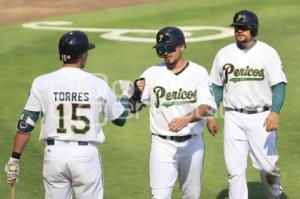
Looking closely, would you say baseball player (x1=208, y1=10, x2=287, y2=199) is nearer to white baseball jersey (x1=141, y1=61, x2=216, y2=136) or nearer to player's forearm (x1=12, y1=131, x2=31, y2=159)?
white baseball jersey (x1=141, y1=61, x2=216, y2=136)

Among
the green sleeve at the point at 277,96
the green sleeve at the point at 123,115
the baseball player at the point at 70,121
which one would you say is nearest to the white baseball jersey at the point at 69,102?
the baseball player at the point at 70,121

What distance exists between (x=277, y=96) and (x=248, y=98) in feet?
1.15

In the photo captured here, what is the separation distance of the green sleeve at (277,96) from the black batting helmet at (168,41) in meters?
1.46

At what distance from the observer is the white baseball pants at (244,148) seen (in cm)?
902

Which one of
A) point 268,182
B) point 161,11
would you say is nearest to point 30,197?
point 268,182

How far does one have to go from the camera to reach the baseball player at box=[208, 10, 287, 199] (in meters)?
9.05

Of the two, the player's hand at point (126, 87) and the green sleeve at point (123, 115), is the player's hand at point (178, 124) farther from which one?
the player's hand at point (126, 87)

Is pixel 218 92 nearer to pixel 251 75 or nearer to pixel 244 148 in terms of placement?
pixel 251 75

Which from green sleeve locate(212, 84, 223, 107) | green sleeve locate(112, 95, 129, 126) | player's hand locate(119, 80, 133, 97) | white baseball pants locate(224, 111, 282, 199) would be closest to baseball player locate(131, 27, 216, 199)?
player's hand locate(119, 80, 133, 97)

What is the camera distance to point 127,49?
742 inches

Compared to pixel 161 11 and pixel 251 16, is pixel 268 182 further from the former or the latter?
pixel 161 11

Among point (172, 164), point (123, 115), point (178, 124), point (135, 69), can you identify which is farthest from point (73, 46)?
point (135, 69)

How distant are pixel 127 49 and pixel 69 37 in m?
11.4

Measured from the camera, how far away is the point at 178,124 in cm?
786
